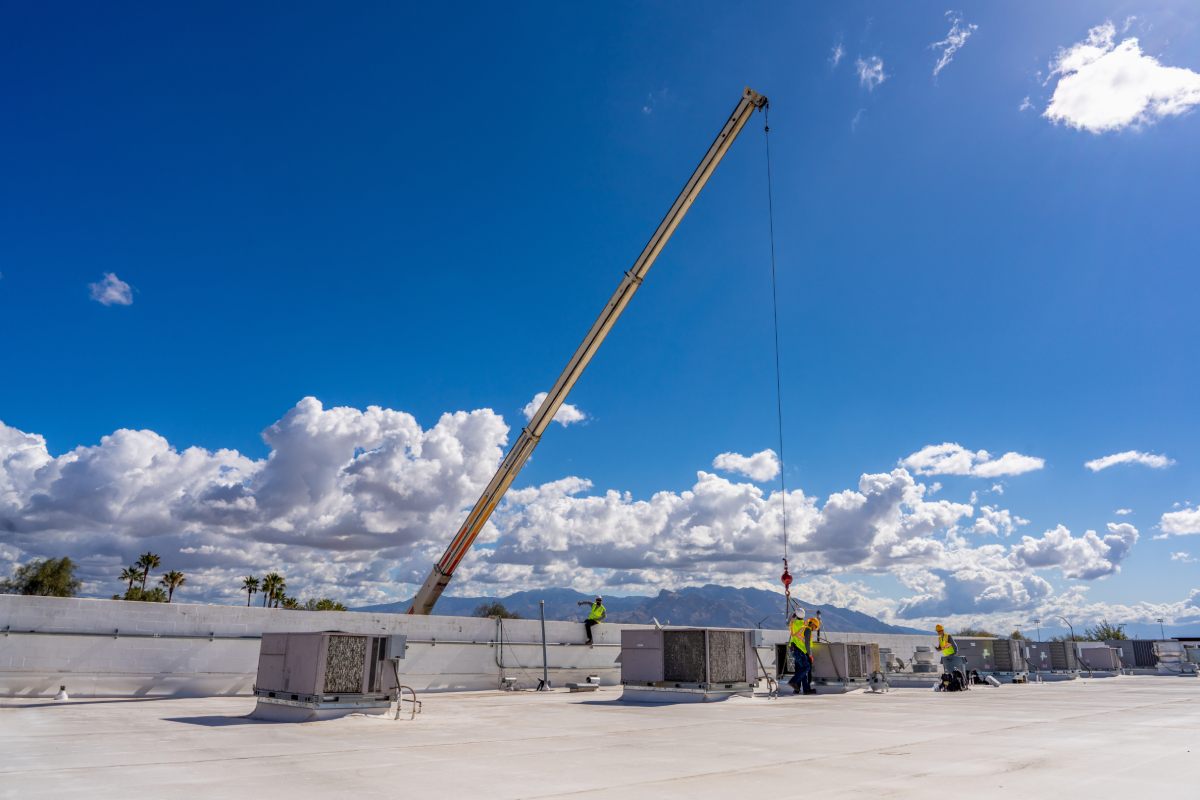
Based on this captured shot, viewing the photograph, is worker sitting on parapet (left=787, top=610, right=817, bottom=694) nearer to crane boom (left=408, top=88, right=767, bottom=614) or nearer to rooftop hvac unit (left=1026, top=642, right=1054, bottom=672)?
crane boom (left=408, top=88, right=767, bottom=614)

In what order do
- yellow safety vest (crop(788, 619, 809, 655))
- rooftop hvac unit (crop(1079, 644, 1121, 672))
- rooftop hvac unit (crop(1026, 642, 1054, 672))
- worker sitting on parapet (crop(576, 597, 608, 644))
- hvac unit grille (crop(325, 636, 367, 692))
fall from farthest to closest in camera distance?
rooftop hvac unit (crop(1079, 644, 1121, 672)) → rooftop hvac unit (crop(1026, 642, 1054, 672)) → worker sitting on parapet (crop(576, 597, 608, 644)) → yellow safety vest (crop(788, 619, 809, 655)) → hvac unit grille (crop(325, 636, 367, 692))

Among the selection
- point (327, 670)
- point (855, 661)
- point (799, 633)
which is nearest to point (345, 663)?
point (327, 670)

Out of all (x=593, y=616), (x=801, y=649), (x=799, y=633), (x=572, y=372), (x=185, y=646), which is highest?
(x=572, y=372)

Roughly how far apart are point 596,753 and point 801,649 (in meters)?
13.2

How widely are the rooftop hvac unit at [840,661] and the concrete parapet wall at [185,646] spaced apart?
29.1 ft

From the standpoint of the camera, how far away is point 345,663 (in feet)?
41.5

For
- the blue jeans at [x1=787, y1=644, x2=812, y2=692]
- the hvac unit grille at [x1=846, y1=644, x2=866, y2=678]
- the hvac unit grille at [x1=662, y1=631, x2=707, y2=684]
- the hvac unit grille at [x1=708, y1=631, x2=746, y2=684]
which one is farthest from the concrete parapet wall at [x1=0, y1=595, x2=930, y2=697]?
the hvac unit grille at [x1=846, y1=644, x2=866, y2=678]

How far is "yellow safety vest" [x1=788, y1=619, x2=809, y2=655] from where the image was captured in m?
20.3

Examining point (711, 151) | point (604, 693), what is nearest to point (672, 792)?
point (604, 693)

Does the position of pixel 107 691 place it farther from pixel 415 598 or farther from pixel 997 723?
pixel 997 723

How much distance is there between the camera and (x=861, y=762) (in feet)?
26.8

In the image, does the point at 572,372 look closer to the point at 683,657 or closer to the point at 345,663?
the point at 683,657

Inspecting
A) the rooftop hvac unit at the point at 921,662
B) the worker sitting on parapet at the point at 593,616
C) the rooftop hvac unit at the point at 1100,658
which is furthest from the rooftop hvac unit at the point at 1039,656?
the worker sitting on parapet at the point at 593,616

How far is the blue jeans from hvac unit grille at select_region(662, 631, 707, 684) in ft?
14.2
